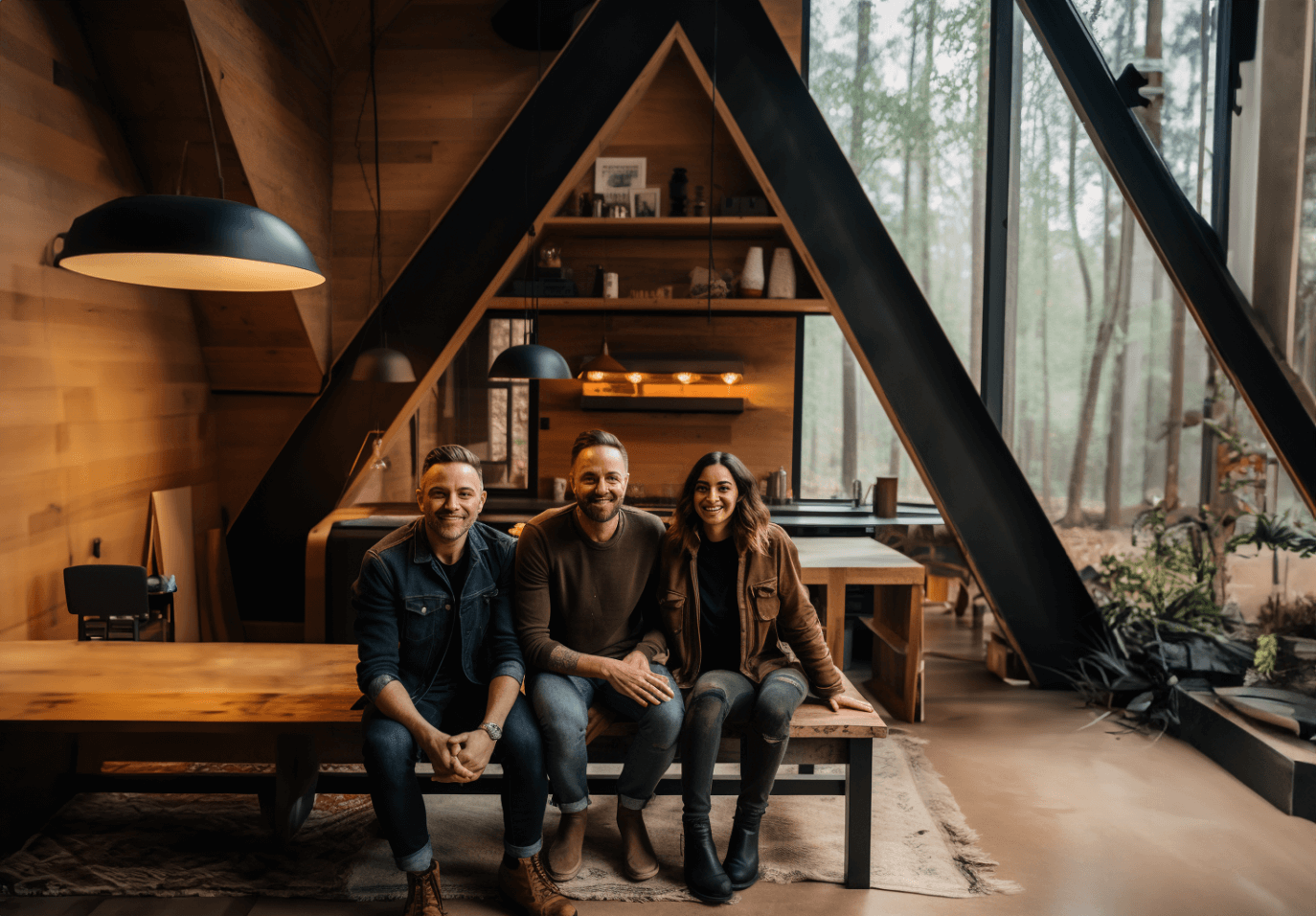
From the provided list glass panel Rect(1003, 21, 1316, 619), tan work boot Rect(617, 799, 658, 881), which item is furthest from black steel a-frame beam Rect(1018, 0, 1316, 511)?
tan work boot Rect(617, 799, 658, 881)

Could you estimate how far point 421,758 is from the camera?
7.02ft

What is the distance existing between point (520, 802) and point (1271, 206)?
160 inches

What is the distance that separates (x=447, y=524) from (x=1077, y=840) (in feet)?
7.11

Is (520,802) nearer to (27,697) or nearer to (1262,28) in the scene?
(27,697)

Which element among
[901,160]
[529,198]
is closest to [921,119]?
[901,160]

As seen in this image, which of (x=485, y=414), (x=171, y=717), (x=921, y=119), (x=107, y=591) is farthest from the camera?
(x=921, y=119)

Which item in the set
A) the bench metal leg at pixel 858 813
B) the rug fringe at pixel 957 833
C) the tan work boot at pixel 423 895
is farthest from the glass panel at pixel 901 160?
the tan work boot at pixel 423 895

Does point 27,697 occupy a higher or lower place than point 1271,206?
lower

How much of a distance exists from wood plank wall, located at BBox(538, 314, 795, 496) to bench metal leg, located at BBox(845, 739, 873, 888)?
362 centimetres

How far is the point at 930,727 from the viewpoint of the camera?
3.51 meters

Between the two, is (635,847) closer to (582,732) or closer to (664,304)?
(582,732)

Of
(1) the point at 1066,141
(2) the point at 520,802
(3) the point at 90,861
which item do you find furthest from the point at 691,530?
(1) the point at 1066,141

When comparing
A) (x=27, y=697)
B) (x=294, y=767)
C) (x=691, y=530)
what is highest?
(x=691, y=530)

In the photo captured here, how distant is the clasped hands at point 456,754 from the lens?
1.95 m
